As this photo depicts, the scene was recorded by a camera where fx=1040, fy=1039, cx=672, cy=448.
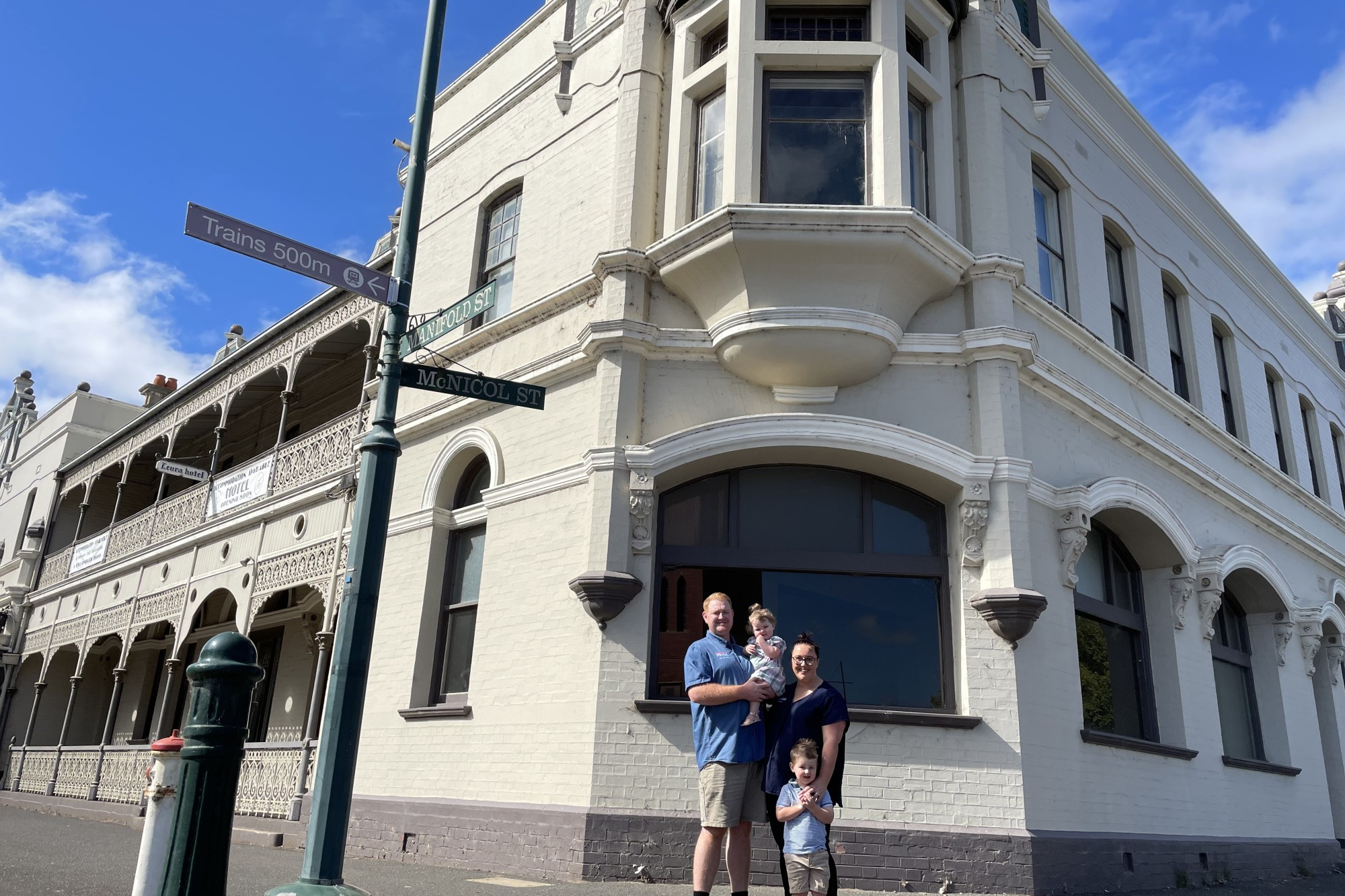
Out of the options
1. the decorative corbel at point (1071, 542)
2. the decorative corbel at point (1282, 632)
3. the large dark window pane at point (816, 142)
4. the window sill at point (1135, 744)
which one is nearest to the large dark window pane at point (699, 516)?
the large dark window pane at point (816, 142)

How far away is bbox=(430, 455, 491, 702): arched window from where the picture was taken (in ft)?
37.5

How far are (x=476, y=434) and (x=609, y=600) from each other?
3.37 meters

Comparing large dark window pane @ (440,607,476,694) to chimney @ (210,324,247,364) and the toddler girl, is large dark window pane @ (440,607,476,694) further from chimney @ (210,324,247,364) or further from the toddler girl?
chimney @ (210,324,247,364)

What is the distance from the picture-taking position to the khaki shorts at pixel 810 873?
539cm

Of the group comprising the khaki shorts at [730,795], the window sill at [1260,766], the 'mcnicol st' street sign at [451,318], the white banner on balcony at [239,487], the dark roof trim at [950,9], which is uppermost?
the dark roof trim at [950,9]

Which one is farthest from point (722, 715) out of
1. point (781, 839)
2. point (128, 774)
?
point (128, 774)

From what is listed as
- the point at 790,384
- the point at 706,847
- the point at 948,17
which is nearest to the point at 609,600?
the point at 790,384

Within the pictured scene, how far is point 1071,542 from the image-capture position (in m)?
10.1

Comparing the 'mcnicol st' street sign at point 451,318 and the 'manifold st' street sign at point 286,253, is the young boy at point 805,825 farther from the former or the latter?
the 'manifold st' street sign at point 286,253

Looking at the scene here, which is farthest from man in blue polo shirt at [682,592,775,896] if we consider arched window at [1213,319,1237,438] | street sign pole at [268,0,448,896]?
arched window at [1213,319,1237,438]

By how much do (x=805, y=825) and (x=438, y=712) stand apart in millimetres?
6317

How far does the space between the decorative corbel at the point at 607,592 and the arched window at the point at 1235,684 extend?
27.5 ft

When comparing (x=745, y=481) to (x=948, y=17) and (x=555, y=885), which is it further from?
(x=948, y=17)

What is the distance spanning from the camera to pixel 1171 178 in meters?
16.1
